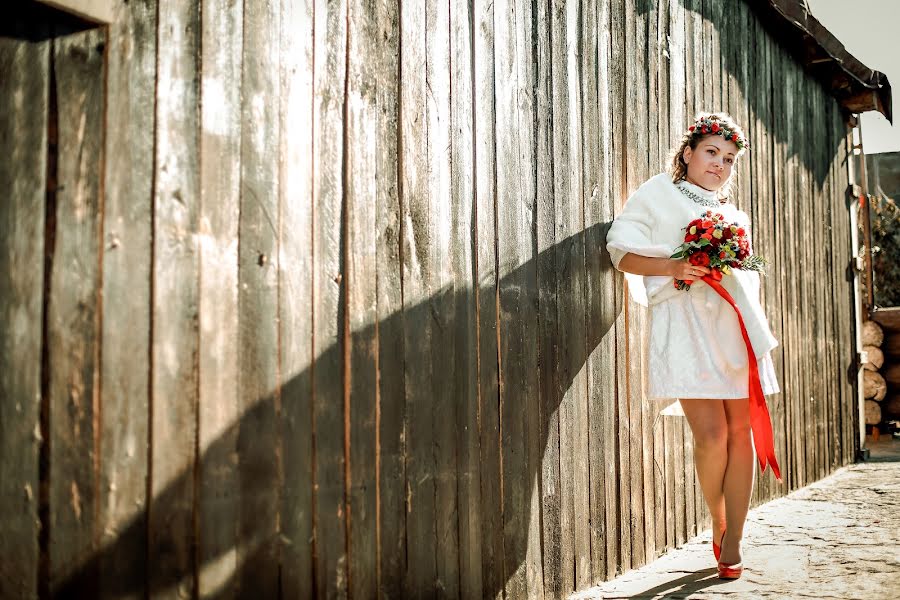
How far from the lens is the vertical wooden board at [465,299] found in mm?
3033

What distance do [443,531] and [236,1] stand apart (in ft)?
5.81

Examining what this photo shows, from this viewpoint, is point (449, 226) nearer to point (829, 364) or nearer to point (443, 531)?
point (443, 531)

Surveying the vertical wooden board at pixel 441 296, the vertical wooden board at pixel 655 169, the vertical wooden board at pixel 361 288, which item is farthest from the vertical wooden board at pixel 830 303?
the vertical wooden board at pixel 361 288

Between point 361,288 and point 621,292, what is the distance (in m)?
1.88

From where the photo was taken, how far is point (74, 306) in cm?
185

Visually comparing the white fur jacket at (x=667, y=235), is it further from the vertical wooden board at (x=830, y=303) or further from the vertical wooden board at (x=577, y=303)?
the vertical wooden board at (x=830, y=303)

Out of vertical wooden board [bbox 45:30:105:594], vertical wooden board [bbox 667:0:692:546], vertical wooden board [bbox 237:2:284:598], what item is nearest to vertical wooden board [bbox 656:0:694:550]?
vertical wooden board [bbox 667:0:692:546]

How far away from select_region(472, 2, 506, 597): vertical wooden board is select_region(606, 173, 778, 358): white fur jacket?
2.89 feet

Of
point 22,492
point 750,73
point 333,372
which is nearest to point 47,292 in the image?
point 22,492

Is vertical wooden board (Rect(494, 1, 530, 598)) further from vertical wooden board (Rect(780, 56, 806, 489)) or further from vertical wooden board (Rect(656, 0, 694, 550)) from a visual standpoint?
vertical wooden board (Rect(780, 56, 806, 489))

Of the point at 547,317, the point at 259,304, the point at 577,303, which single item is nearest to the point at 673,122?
the point at 577,303

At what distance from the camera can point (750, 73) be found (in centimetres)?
614

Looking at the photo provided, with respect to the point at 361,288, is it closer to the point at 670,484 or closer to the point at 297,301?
the point at 297,301

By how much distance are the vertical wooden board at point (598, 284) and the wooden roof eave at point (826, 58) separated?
2.84 metres
